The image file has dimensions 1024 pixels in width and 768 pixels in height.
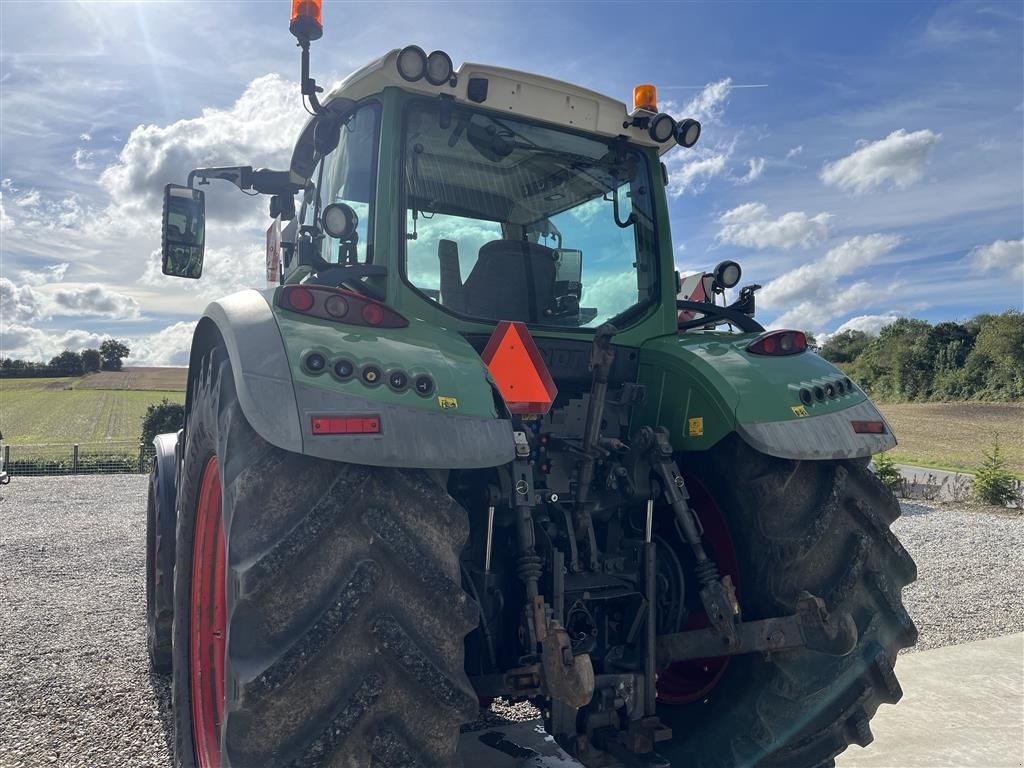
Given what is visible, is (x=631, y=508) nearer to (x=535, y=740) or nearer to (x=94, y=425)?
(x=535, y=740)

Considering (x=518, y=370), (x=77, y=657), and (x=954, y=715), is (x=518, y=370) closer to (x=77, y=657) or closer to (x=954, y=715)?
(x=954, y=715)

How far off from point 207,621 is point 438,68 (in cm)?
218

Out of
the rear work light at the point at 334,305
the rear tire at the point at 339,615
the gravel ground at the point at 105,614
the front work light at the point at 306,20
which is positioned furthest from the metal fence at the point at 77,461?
the rear tire at the point at 339,615

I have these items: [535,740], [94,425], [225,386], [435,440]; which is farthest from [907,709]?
[94,425]

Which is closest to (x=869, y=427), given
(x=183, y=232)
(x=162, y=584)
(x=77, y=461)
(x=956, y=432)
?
(x=183, y=232)

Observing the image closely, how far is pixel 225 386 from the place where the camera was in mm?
2164

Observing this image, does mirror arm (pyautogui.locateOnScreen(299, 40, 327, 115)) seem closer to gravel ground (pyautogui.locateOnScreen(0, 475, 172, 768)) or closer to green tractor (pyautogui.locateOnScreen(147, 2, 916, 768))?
green tractor (pyautogui.locateOnScreen(147, 2, 916, 768))

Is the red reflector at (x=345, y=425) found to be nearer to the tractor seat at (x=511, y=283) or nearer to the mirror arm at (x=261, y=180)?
the tractor seat at (x=511, y=283)

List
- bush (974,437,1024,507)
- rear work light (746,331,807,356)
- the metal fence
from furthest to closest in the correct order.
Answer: the metal fence, bush (974,437,1024,507), rear work light (746,331,807,356)

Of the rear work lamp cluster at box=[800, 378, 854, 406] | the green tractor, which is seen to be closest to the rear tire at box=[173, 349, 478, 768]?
the green tractor

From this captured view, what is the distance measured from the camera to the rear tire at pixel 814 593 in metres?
2.49

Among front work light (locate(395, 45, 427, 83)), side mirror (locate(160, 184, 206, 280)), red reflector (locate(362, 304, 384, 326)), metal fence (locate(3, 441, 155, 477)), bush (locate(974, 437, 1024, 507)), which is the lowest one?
metal fence (locate(3, 441, 155, 477))

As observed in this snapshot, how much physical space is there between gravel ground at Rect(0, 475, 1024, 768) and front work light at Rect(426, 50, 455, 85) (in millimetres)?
2976

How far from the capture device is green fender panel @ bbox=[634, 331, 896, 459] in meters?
2.54
